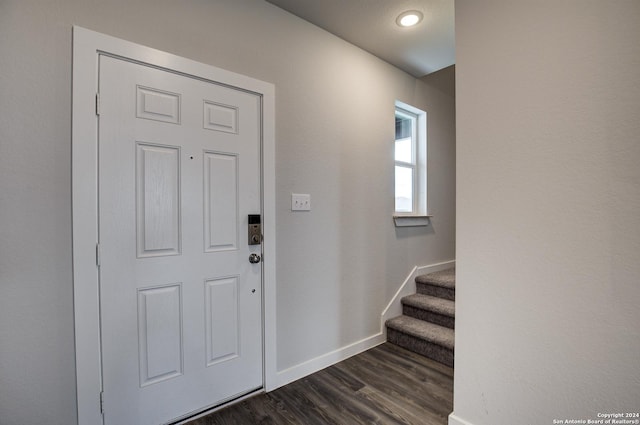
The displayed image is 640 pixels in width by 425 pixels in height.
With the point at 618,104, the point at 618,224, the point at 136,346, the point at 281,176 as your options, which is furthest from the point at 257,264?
the point at 618,104

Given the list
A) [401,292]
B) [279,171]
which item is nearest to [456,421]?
[401,292]

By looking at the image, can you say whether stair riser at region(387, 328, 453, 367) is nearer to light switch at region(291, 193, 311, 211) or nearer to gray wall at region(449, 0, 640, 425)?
gray wall at region(449, 0, 640, 425)

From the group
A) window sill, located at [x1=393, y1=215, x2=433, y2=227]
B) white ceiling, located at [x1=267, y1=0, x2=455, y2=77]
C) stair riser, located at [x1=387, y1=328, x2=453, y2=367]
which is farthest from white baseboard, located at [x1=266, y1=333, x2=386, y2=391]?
white ceiling, located at [x1=267, y1=0, x2=455, y2=77]

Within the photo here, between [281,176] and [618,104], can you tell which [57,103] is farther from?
[618,104]

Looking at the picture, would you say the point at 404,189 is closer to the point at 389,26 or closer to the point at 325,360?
the point at 389,26

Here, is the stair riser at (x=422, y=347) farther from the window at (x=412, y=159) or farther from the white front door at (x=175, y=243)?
the white front door at (x=175, y=243)

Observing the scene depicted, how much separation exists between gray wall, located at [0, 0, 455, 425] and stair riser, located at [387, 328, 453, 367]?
207 mm

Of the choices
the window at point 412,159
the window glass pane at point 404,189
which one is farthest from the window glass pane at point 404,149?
the window glass pane at point 404,189

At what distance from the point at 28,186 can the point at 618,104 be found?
2.37 meters

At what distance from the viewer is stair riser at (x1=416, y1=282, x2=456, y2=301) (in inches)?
109

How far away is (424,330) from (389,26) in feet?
8.01

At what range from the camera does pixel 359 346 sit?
8.16 ft

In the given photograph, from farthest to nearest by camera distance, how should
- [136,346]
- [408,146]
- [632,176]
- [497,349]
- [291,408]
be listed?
[408,146]
[291,408]
[136,346]
[497,349]
[632,176]

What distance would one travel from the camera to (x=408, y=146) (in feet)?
10.5
